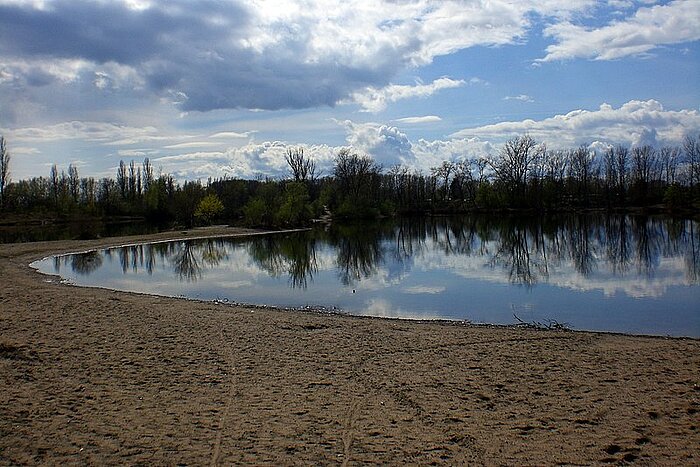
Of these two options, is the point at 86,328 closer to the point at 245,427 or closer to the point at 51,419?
the point at 51,419

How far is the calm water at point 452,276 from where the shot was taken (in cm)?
1588

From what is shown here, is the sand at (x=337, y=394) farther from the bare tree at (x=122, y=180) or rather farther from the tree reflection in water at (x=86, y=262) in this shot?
the bare tree at (x=122, y=180)

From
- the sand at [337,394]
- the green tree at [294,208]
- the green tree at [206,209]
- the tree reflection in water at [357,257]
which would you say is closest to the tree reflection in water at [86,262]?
the tree reflection in water at [357,257]

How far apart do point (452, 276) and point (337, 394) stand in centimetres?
1622

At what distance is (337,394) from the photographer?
8047 millimetres

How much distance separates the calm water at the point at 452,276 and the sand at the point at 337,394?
3476 millimetres

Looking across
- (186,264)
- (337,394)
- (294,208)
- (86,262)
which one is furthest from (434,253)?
(294,208)

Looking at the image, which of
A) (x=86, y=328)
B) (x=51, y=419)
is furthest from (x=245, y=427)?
(x=86, y=328)

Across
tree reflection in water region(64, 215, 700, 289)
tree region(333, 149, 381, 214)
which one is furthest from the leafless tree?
tree reflection in water region(64, 215, 700, 289)

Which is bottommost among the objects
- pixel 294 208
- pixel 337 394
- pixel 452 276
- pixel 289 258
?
pixel 452 276

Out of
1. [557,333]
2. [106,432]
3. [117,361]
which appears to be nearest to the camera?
[106,432]

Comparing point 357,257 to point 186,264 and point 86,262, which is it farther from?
point 86,262

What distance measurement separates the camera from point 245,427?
6754mm

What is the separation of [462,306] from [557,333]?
4.88m
